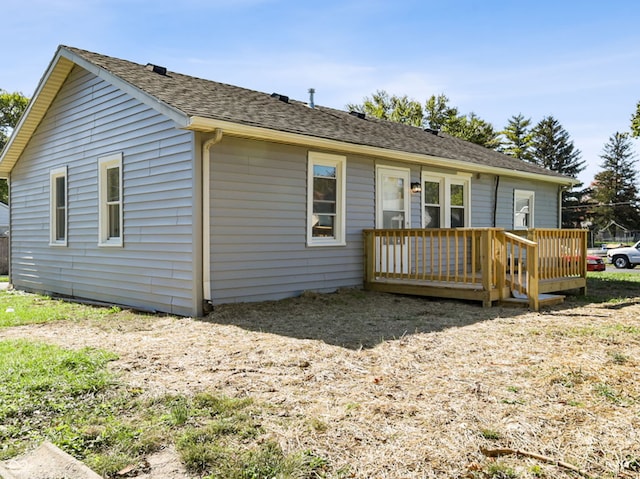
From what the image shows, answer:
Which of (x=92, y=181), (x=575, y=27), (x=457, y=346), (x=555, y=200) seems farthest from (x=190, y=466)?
(x=555, y=200)

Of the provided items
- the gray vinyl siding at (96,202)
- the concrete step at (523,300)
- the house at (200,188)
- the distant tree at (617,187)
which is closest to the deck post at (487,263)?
the concrete step at (523,300)

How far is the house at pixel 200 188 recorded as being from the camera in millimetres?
7234

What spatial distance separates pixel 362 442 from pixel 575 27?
404 inches

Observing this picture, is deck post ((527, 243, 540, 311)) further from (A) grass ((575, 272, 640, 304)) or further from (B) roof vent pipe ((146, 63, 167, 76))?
(B) roof vent pipe ((146, 63, 167, 76))

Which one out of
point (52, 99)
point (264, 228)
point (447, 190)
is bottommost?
point (264, 228)

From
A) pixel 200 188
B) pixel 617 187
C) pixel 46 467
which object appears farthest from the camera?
pixel 617 187

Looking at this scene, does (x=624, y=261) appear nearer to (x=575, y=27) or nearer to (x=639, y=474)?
(x=575, y=27)

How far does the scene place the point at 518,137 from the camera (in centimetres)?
5066

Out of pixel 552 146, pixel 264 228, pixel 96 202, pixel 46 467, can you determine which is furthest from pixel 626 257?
pixel 552 146

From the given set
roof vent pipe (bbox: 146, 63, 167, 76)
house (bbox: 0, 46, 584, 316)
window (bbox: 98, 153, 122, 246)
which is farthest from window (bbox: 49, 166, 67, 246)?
roof vent pipe (bbox: 146, 63, 167, 76)

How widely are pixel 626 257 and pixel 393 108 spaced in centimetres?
2069

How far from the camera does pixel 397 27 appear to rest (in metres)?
11.8

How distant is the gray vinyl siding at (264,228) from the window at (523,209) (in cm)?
579

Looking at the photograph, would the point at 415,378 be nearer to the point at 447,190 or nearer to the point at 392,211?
the point at 392,211
